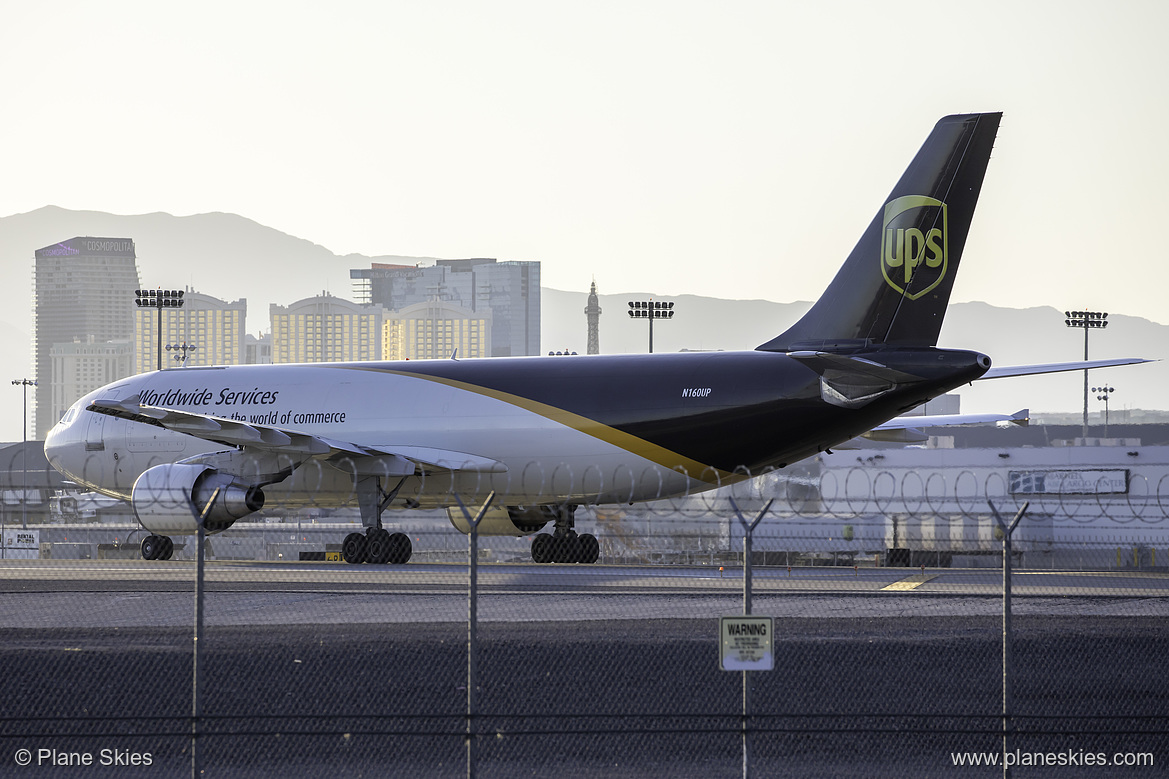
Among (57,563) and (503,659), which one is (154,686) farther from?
(57,563)

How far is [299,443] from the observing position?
26.8 m

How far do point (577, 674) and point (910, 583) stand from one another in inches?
396

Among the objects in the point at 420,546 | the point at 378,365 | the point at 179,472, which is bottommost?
the point at 420,546

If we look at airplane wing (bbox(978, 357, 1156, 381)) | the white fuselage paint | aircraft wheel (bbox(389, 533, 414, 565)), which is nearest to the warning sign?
airplane wing (bbox(978, 357, 1156, 381))

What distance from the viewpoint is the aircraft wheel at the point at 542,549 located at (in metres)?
28.8

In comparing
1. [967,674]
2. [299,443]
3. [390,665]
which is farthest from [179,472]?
[967,674]

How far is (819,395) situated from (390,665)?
11.5 m

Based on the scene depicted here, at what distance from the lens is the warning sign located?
10594mm

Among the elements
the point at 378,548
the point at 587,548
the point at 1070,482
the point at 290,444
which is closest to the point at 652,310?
the point at 1070,482

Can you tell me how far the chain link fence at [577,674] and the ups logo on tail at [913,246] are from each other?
17.1 feet

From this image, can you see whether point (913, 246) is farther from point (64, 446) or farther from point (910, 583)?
point (64, 446)

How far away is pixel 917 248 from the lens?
24734 mm

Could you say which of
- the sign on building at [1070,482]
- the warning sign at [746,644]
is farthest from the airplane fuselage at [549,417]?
the sign on building at [1070,482]

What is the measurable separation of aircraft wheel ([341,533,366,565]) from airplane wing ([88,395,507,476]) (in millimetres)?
1448
